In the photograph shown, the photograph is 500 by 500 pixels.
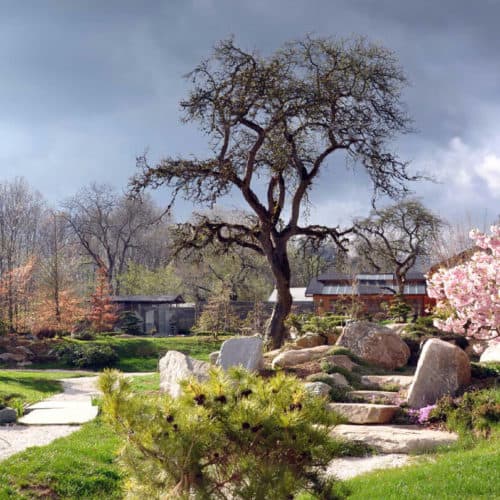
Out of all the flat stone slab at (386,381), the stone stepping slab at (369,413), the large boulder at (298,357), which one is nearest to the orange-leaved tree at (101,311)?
the large boulder at (298,357)

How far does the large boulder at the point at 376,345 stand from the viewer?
1290 cm

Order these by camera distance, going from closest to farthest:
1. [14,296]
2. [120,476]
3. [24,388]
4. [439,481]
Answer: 1. [439,481]
2. [120,476]
3. [24,388]
4. [14,296]

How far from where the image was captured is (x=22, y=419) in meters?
9.19

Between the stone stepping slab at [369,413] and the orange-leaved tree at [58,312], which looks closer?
the stone stepping slab at [369,413]

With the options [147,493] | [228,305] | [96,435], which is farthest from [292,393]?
[228,305]

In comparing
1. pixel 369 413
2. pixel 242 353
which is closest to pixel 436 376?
pixel 369 413

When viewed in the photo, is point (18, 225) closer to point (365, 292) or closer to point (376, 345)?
point (365, 292)

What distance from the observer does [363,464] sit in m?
6.61

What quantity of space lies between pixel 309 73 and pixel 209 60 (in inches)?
112

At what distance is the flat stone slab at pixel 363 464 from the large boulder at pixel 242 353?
3456 mm

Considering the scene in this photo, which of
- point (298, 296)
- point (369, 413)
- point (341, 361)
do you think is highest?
point (298, 296)

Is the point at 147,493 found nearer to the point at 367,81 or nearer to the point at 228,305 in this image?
Answer: the point at 367,81

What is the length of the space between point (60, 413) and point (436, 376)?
6.07 meters

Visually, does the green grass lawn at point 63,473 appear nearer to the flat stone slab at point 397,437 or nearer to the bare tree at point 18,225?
the flat stone slab at point 397,437
